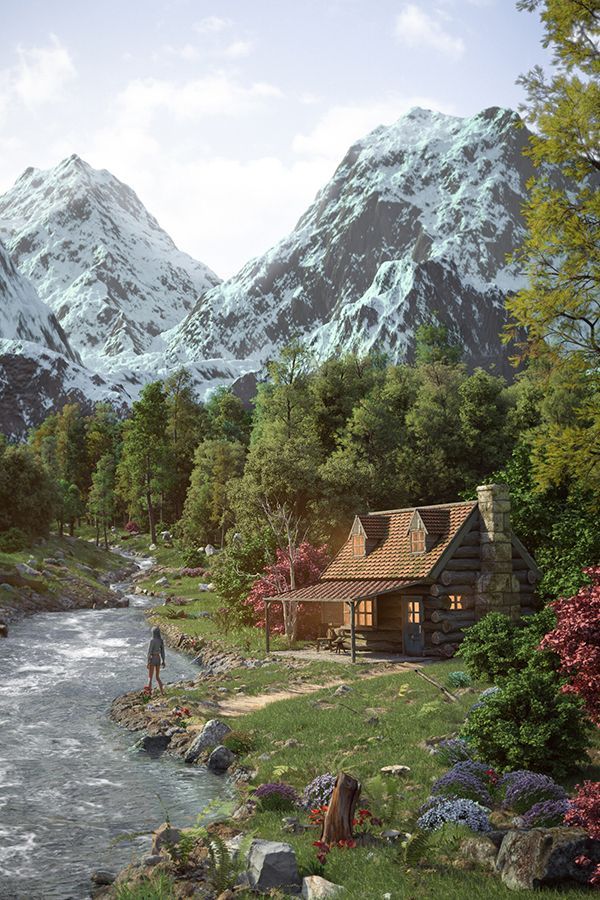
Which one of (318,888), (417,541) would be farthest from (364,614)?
(318,888)

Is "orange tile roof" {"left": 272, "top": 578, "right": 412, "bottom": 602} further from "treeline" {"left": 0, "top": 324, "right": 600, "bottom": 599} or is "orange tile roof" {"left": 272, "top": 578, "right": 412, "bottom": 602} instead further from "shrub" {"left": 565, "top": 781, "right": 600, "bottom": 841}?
"shrub" {"left": 565, "top": 781, "right": 600, "bottom": 841}

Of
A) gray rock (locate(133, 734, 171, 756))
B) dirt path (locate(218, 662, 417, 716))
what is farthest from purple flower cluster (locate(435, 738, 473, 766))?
dirt path (locate(218, 662, 417, 716))

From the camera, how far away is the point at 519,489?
34188 millimetres

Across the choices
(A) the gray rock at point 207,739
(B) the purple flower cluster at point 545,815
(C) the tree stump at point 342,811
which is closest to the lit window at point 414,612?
(A) the gray rock at point 207,739

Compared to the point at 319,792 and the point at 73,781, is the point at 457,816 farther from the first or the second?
the point at 73,781

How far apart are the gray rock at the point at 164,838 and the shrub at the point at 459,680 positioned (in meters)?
11.2

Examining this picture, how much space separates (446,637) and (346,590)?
449 cm

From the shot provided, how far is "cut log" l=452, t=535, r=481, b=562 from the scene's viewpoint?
103ft

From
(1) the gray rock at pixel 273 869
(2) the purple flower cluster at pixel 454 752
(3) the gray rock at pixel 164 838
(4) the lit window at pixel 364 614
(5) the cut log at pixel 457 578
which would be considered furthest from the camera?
(4) the lit window at pixel 364 614

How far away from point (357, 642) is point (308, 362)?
3087cm

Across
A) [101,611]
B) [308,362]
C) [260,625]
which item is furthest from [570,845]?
[308,362]

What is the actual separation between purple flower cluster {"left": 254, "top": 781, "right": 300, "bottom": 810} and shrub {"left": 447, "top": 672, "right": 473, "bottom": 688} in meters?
8.82

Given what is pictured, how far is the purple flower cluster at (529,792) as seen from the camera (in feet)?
39.3

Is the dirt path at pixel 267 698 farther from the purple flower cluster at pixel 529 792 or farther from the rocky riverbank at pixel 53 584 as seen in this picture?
the rocky riverbank at pixel 53 584
